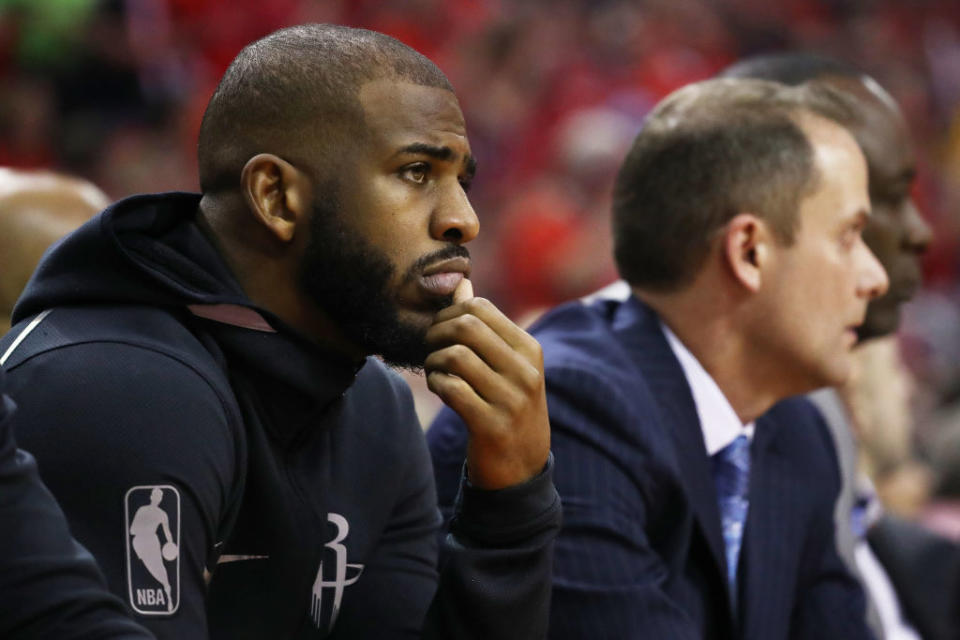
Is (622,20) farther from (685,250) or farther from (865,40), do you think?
(685,250)

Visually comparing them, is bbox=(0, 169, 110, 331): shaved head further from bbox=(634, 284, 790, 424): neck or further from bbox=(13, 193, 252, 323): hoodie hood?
bbox=(634, 284, 790, 424): neck

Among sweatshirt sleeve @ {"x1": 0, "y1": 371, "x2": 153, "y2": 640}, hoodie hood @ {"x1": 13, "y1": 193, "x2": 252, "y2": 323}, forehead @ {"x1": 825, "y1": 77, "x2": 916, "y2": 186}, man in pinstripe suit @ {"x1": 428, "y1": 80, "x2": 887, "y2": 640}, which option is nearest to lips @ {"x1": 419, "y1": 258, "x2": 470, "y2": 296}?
hoodie hood @ {"x1": 13, "y1": 193, "x2": 252, "y2": 323}

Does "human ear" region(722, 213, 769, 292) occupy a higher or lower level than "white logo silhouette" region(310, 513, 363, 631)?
higher

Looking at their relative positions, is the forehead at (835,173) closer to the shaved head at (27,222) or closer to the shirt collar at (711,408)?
the shirt collar at (711,408)

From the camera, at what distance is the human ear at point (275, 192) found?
1.75 meters

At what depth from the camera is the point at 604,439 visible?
229cm

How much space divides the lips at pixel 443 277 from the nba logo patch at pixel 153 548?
1.48 ft

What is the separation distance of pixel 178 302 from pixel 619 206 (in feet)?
4.07

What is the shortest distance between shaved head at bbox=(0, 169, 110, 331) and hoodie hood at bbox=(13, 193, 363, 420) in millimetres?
670

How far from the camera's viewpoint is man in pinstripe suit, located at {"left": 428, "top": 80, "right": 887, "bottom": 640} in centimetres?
238

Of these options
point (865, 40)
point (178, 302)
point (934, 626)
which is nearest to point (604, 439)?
point (178, 302)

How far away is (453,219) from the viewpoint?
5.88 ft

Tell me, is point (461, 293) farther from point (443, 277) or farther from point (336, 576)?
point (336, 576)

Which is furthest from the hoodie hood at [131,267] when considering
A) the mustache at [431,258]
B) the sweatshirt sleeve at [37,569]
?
the sweatshirt sleeve at [37,569]
